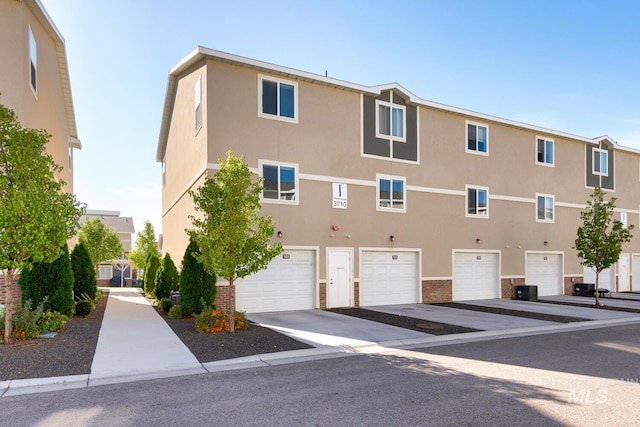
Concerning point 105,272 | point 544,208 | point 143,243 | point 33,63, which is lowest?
point 105,272

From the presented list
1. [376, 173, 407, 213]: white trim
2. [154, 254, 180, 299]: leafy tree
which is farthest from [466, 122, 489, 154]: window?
[154, 254, 180, 299]: leafy tree

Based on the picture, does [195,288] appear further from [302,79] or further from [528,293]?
[528,293]

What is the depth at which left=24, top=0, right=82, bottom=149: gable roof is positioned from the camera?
1378cm

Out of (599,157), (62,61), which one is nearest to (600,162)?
(599,157)

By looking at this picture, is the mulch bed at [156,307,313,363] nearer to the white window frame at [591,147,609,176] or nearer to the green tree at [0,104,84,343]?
the green tree at [0,104,84,343]

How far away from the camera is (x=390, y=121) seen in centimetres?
1886

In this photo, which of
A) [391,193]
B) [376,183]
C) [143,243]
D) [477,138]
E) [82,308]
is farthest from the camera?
[143,243]

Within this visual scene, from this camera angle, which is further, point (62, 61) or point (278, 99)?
point (62, 61)

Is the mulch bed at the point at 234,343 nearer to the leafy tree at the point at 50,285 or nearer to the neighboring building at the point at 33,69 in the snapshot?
the leafy tree at the point at 50,285

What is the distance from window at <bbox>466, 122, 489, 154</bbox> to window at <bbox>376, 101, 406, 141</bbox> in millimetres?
4071

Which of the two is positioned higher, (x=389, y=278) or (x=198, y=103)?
(x=198, y=103)

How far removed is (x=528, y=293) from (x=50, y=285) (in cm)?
1981

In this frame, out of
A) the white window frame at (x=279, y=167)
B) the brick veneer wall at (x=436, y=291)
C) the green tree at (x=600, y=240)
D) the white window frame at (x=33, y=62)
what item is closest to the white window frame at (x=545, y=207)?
the green tree at (x=600, y=240)

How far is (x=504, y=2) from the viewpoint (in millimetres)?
16094
